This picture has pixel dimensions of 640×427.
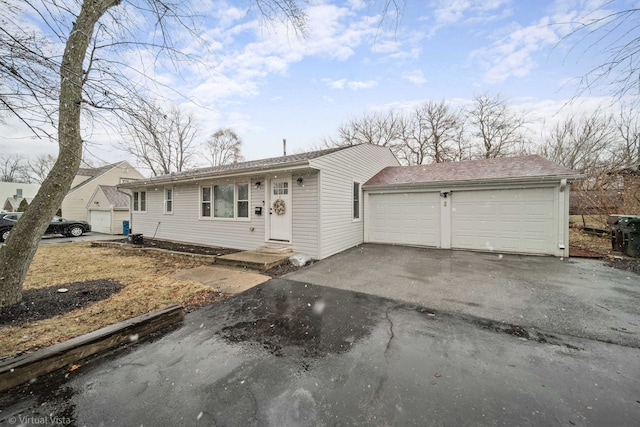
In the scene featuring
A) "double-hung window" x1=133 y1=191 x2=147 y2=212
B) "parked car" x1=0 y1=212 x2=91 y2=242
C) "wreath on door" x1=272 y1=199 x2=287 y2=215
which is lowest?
"parked car" x1=0 y1=212 x2=91 y2=242

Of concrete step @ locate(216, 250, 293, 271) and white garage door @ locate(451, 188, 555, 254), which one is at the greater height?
white garage door @ locate(451, 188, 555, 254)

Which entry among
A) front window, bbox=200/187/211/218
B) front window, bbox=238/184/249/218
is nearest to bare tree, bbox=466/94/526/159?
front window, bbox=238/184/249/218

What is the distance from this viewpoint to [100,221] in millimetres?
16125

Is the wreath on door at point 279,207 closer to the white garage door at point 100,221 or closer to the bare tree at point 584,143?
the white garage door at point 100,221

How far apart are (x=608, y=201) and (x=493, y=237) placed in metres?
7.34

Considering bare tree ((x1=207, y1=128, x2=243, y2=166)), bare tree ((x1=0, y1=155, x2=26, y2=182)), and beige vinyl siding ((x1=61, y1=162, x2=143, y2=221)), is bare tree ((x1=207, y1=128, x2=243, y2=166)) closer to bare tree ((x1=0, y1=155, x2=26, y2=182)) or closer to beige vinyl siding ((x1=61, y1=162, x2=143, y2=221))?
beige vinyl siding ((x1=61, y1=162, x2=143, y2=221))

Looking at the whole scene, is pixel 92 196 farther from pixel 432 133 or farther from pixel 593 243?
pixel 593 243

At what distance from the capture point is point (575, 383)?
2090 mm

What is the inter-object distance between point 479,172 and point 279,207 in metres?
7.12

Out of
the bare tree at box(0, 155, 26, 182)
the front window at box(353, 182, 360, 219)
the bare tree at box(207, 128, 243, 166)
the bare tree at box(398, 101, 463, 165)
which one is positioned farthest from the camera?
the bare tree at box(207, 128, 243, 166)

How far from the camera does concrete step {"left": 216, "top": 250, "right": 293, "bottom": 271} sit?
239 inches

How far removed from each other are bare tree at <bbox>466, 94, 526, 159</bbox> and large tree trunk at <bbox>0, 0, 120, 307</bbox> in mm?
22694

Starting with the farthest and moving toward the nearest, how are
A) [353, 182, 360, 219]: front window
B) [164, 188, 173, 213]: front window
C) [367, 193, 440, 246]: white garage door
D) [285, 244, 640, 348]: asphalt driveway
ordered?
1. [164, 188, 173, 213]: front window
2. [353, 182, 360, 219]: front window
3. [367, 193, 440, 246]: white garage door
4. [285, 244, 640, 348]: asphalt driveway

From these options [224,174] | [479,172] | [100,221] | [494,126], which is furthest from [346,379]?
[494,126]
